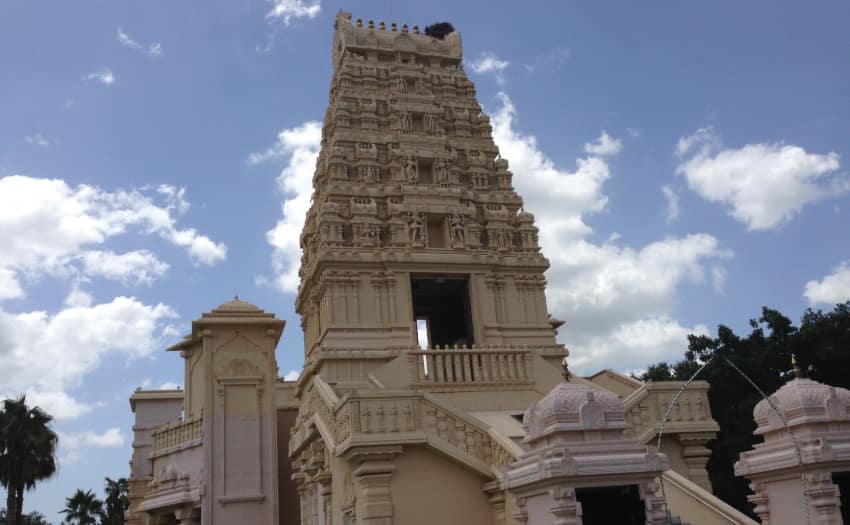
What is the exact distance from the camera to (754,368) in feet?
102

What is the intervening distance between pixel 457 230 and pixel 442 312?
4.95 m

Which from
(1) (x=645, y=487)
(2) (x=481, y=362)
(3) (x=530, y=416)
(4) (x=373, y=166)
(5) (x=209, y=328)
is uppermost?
(4) (x=373, y=166)

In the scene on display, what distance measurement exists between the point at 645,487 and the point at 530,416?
1715 mm

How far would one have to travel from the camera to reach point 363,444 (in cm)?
1448

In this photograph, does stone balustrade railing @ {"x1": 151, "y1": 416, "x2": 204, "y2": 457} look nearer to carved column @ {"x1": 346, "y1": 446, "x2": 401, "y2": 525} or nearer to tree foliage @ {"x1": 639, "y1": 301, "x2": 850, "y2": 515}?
carved column @ {"x1": 346, "y1": 446, "x2": 401, "y2": 525}

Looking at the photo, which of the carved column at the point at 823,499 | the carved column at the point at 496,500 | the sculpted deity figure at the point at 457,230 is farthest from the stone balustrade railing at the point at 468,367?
the carved column at the point at 823,499

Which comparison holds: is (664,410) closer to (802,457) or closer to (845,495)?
(845,495)

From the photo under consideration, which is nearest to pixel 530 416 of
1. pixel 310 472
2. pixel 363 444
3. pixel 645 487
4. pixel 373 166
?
pixel 645 487

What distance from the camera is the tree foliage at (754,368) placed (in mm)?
29500

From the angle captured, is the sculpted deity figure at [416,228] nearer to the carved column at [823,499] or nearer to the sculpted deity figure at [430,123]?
the sculpted deity figure at [430,123]

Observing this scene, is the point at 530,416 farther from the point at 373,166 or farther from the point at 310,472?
the point at 373,166

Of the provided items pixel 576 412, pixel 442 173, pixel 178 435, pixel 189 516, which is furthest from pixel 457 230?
pixel 576 412

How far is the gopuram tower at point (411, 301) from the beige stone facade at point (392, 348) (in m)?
0.04

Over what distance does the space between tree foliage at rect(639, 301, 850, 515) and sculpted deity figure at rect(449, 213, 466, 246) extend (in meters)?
13.4
